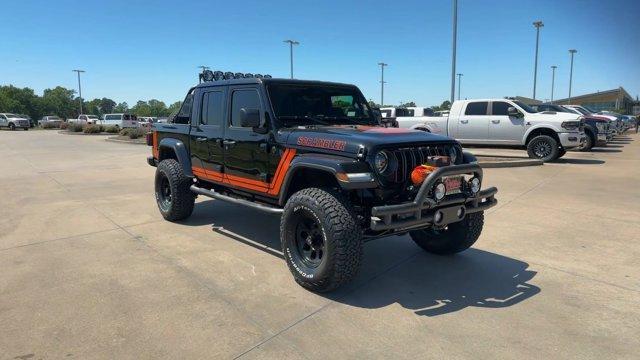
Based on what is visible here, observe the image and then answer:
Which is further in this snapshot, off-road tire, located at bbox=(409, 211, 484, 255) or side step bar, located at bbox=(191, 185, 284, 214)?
off-road tire, located at bbox=(409, 211, 484, 255)

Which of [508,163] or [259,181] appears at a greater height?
[259,181]

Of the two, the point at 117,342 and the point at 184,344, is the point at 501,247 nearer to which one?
the point at 184,344

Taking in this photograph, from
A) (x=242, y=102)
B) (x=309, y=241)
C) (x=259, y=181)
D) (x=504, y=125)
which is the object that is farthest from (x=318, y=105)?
(x=504, y=125)

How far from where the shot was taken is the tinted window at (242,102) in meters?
4.95

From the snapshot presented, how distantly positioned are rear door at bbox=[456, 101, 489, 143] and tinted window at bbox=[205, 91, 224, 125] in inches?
407

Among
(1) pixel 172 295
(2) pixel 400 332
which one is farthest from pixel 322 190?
(1) pixel 172 295

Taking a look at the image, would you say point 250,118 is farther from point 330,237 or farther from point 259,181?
point 330,237

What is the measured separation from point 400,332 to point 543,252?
263cm

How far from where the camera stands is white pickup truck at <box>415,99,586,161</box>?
12711mm

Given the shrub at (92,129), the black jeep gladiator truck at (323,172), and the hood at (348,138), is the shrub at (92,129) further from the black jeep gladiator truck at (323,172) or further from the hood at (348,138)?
the hood at (348,138)

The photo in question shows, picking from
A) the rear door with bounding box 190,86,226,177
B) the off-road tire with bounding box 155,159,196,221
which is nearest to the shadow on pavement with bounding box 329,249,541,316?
the rear door with bounding box 190,86,226,177

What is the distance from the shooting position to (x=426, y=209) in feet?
12.1

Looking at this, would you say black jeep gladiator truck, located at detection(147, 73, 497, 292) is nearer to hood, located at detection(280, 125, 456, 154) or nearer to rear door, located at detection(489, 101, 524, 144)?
hood, located at detection(280, 125, 456, 154)

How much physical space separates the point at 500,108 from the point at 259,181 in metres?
11.0
